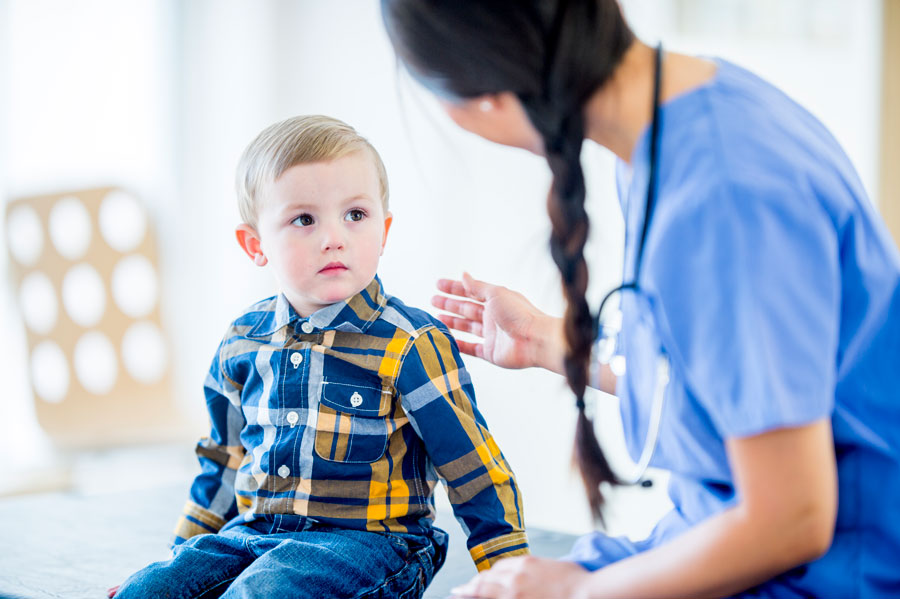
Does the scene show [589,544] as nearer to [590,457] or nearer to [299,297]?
[590,457]

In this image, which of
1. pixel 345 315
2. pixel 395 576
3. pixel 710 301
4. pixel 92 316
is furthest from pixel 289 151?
pixel 92 316

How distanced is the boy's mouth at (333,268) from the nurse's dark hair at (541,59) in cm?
37

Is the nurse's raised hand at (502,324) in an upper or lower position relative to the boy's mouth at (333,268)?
lower

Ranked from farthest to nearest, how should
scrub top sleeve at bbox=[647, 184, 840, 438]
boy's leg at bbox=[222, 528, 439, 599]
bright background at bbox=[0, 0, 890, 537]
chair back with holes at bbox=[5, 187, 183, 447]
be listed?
1. bright background at bbox=[0, 0, 890, 537]
2. chair back with holes at bbox=[5, 187, 183, 447]
3. boy's leg at bbox=[222, 528, 439, 599]
4. scrub top sleeve at bbox=[647, 184, 840, 438]

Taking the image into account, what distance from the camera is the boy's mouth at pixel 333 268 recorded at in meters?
1.17

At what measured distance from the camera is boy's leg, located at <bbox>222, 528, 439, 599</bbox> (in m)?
1.01

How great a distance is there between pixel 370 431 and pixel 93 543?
0.61 m

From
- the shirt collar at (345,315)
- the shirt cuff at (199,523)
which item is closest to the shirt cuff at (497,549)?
the shirt collar at (345,315)

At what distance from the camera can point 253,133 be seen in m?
3.17

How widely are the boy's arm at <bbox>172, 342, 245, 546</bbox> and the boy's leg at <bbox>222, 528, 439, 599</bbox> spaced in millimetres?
202

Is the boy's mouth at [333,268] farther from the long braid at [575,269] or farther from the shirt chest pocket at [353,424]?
the long braid at [575,269]

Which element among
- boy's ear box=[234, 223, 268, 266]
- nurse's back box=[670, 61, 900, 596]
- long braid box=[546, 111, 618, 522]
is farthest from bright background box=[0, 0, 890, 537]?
nurse's back box=[670, 61, 900, 596]

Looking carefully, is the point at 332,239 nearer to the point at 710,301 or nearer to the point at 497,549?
the point at 497,549

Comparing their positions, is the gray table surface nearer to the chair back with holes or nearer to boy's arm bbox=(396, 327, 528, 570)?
boy's arm bbox=(396, 327, 528, 570)
